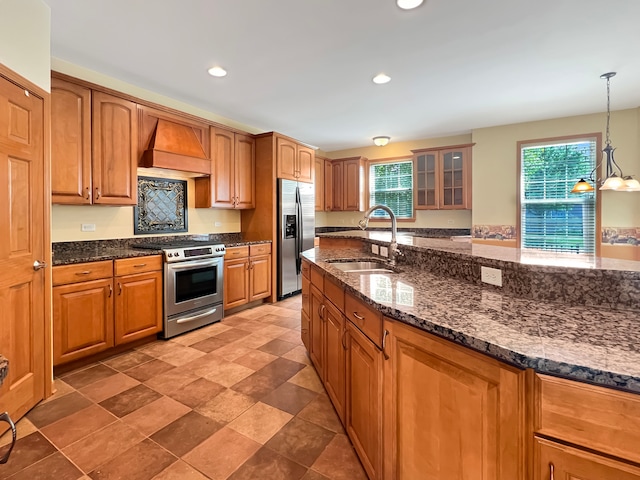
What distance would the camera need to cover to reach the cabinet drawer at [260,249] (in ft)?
14.4

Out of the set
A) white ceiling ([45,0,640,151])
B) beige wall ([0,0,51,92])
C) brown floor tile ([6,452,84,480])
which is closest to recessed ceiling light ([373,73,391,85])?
white ceiling ([45,0,640,151])

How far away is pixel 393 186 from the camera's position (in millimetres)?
6324

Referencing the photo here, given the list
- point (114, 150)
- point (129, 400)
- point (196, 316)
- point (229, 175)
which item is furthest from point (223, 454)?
point (229, 175)

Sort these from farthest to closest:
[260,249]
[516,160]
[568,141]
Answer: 1. [516,160]
2. [568,141]
3. [260,249]

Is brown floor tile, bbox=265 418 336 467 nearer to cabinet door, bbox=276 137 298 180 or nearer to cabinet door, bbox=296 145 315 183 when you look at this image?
cabinet door, bbox=276 137 298 180

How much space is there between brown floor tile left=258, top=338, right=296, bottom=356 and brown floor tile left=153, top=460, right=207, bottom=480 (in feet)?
4.51

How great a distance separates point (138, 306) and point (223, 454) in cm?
188

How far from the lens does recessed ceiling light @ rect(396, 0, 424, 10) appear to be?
7.21 ft

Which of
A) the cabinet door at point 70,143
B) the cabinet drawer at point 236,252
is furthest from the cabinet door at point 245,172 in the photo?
the cabinet door at point 70,143

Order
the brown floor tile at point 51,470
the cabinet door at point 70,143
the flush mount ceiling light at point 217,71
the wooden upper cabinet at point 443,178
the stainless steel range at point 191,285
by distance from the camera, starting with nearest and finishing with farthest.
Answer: the brown floor tile at point 51,470
the cabinet door at point 70,143
the flush mount ceiling light at point 217,71
the stainless steel range at point 191,285
the wooden upper cabinet at point 443,178

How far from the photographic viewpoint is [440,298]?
4.41 feet

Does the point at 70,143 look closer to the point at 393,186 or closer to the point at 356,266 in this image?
the point at 356,266

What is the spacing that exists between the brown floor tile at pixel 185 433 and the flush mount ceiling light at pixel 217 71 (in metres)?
2.98

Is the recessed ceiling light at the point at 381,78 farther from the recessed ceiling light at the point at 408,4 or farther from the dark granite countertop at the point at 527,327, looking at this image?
the dark granite countertop at the point at 527,327
